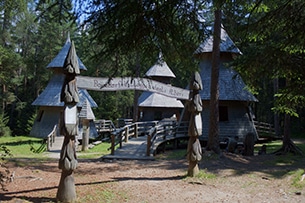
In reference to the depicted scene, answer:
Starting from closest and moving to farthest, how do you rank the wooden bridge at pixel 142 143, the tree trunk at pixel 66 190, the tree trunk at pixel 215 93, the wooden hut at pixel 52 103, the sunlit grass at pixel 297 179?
the tree trunk at pixel 66 190
the sunlit grass at pixel 297 179
the wooden bridge at pixel 142 143
the tree trunk at pixel 215 93
the wooden hut at pixel 52 103

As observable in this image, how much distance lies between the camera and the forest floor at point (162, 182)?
737 cm

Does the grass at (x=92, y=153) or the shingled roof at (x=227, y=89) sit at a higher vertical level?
the shingled roof at (x=227, y=89)

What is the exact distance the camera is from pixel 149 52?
5.88 metres

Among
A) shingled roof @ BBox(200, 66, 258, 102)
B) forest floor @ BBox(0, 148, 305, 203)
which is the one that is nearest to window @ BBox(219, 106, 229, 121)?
shingled roof @ BBox(200, 66, 258, 102)

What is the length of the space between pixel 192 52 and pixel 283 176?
6.45 meters

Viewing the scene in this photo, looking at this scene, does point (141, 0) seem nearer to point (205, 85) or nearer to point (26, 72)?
point (205, 85)

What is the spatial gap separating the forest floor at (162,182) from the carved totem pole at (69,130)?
43cm

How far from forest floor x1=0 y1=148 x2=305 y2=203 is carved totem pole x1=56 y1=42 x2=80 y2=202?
0.43 meters

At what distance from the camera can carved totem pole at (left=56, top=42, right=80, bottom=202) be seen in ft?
21.9

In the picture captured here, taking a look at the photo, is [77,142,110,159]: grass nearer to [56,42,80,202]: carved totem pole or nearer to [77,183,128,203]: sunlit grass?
[77,183,128,203]: sunlit grass

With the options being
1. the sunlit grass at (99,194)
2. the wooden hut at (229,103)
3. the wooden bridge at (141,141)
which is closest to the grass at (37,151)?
the wooden bridge at (141,141)

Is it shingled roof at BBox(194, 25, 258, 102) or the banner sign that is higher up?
shingled roof at BBox(194, 25, 258, 102)

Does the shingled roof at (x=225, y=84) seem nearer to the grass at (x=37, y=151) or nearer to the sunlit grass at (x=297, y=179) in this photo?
the grass at (x=37, y=151)

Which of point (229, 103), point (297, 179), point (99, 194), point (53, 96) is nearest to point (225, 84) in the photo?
point (229, 103)
